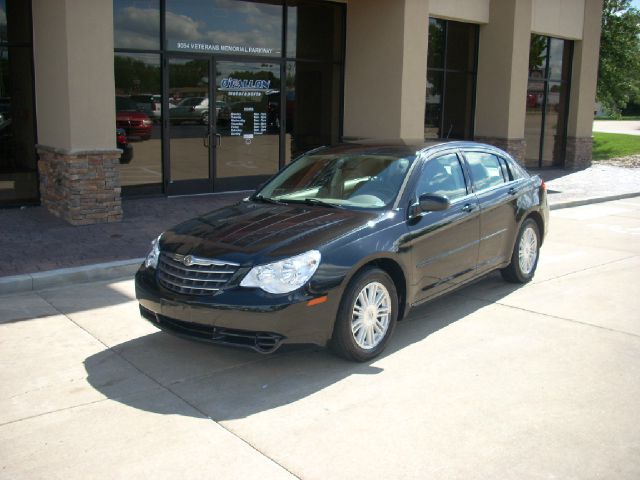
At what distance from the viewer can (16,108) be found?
11.4 metres

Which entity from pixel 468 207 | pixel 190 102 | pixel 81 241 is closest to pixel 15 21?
pixel 190 102

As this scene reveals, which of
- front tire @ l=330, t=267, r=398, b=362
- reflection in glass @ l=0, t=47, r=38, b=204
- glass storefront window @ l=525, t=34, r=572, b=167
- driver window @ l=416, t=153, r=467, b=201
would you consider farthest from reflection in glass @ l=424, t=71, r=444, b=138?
front tire @ l=330, t=267, r=398, b=362

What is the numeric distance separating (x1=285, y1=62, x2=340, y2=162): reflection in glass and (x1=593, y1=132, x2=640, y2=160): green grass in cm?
1224

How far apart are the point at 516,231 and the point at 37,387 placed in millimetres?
4933

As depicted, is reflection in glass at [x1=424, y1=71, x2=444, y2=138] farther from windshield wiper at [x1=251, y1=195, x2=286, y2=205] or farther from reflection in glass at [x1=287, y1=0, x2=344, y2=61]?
windshield wiper at [x1=251, y1=195, x2=286, y2=205]

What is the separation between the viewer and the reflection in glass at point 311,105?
14.8m

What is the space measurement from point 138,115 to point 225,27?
2.43 m

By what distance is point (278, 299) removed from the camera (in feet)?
16.8

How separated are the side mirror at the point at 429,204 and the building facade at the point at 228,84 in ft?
19.5

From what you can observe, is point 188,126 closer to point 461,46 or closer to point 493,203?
point 493,203

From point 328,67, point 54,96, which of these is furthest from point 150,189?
point 328,67

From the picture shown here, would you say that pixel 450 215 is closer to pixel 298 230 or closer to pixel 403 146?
pixel 403 146

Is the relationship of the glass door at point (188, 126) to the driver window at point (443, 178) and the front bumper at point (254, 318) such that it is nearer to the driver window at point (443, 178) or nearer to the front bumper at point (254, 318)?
the driver window at point (443, 178)

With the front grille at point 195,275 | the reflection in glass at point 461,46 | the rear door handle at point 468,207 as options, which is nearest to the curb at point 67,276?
the front grille at point 195,275
